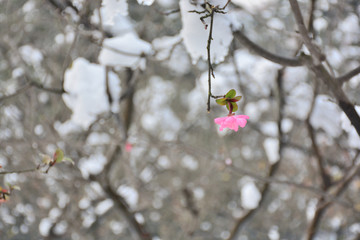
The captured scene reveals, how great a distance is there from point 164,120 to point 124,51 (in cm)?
292

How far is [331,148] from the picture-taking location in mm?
3094

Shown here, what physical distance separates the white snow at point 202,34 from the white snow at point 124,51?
50 centimetres

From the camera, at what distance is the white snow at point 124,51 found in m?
1.50

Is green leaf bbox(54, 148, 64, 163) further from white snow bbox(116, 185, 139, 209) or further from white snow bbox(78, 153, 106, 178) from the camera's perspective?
white snow bbox(116, 185, 139, 209)

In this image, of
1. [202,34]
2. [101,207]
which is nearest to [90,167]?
[101,207]

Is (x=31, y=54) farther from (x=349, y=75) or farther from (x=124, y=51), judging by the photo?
(x=349, y=75)

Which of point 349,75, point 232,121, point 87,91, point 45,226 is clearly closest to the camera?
point 232,121

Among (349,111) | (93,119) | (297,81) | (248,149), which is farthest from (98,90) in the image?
(248,149)

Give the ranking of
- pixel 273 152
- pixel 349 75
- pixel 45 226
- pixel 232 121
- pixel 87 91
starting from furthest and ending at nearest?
pixel 45 226
pixel 273 152
pixel 87 91
pixel 349 75
pixel 232 121

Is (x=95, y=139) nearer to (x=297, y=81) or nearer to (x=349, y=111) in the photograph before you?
(x=297, y=81)

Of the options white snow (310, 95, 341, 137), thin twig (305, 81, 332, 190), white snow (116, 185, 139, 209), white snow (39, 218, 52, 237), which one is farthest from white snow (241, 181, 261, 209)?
white snow (39, 218, 52, 237)

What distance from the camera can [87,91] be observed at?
1.66 m

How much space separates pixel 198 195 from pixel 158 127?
111 cm

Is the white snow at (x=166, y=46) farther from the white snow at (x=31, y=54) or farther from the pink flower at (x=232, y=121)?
the white snow at (x=31, y=54)
